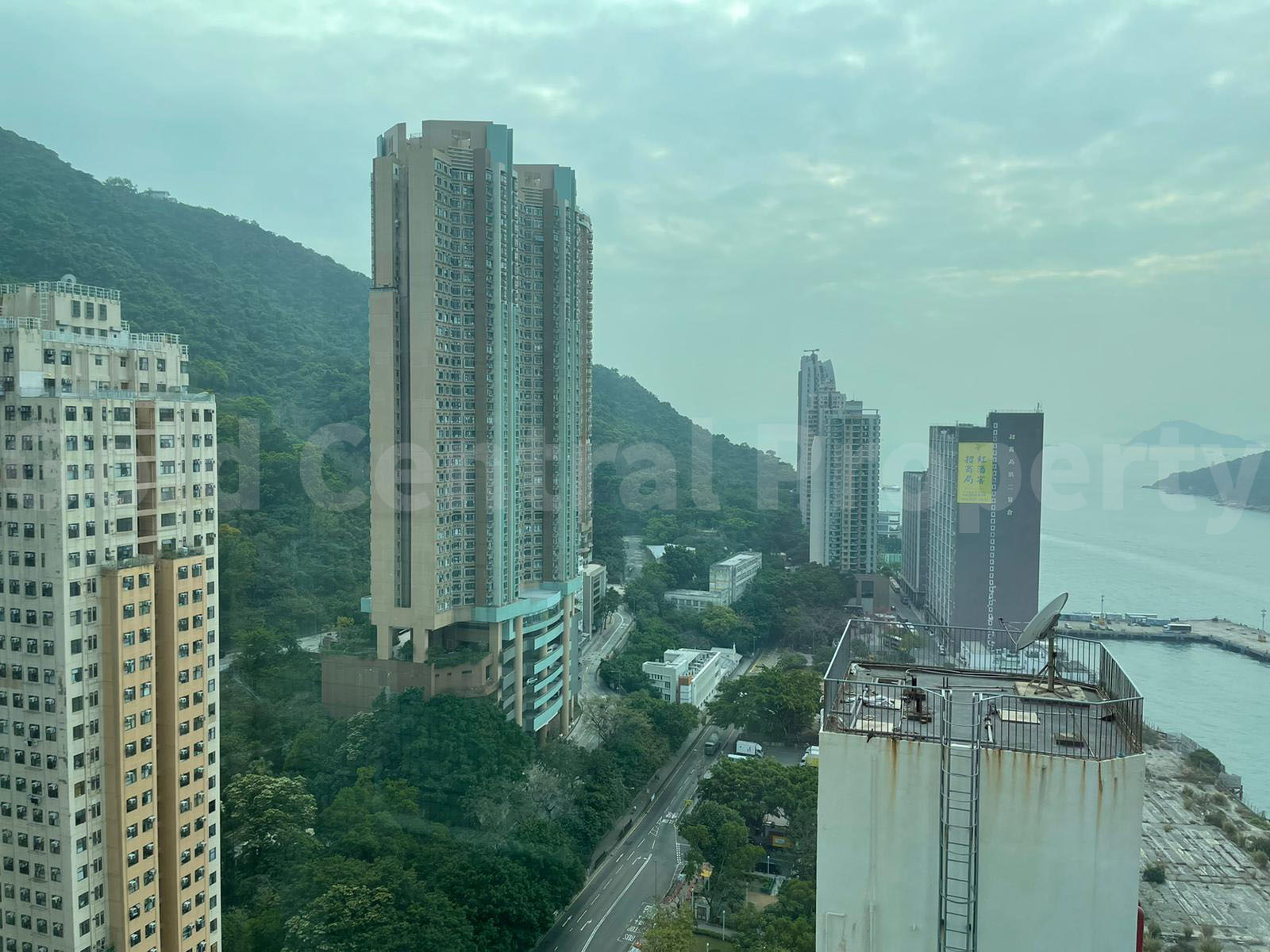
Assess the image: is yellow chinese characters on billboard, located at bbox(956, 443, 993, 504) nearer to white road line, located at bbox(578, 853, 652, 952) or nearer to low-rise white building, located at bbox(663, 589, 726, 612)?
low-rise white building, located at bbox(663, 589, 726, 612)

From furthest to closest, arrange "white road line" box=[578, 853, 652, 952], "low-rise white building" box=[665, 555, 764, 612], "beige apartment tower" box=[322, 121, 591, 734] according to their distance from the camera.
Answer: "low-rise white building" box=[665, 555, 764, 612]
"beige apartment tower" box=[322, 121, 591, 734]
"white road line" box=[578, 853, 652, 952]

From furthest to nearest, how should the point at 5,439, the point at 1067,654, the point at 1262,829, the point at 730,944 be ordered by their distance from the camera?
the point at 1262,829 → the point at 730,944 → the point at 5,439 → the point at 1067,654

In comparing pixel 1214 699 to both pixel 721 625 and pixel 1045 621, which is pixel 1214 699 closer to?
pixel 721 625

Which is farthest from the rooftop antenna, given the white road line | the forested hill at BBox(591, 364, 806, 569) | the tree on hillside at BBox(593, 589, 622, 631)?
the forested hill at BBox(591, 364, 806, 569)

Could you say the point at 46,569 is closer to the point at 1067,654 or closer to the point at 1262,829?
the point at 1067,654

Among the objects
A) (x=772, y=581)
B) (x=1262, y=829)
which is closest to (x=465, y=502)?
(x=1262, y=829)

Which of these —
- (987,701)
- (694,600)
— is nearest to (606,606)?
(694,600)
